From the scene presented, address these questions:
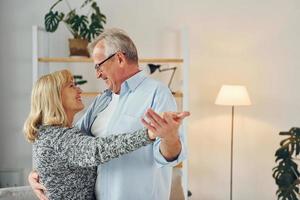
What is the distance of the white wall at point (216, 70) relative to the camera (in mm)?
3445

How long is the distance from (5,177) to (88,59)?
4.25 feet

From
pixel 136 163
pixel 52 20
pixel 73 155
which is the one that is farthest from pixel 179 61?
pixel 73 155

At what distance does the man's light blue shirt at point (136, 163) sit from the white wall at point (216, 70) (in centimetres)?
208

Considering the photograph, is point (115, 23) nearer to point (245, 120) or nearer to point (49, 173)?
point (245, 120)

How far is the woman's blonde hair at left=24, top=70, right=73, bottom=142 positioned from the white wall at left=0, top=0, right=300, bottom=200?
6.91 feet

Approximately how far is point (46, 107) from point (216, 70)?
2374mm

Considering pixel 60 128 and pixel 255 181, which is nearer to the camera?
pixel 60 128

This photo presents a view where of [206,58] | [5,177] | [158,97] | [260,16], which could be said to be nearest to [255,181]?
[206,58]

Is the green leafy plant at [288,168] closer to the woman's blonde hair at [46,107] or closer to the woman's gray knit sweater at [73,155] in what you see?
the woman's gray knit sweater at [73,155]

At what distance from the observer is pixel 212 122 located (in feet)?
11.8

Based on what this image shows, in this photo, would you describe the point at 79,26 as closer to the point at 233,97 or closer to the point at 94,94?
the point at 94,94

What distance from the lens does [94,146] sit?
Result: 1.25 m

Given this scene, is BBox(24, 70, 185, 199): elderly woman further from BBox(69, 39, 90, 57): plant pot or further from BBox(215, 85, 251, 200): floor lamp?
BBox(215, 85, 251, 200): floor lamp

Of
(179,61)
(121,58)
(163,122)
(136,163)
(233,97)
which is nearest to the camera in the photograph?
(163,122)
